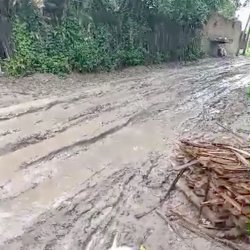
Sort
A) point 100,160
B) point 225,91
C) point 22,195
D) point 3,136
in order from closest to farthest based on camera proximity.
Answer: point 22,195, point 100,160, point 3,136, point 225,91

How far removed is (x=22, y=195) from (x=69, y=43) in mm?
10789

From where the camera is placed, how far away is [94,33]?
55.7ft

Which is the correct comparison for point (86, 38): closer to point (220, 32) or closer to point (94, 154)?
point (94, 154)

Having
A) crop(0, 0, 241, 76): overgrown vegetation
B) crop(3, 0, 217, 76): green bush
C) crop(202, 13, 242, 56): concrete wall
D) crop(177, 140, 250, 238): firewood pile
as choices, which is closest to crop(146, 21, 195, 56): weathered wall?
crop(0, 0, 241, 76): overgrown vegetation

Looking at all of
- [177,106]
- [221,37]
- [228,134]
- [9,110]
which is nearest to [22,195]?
[9,110]

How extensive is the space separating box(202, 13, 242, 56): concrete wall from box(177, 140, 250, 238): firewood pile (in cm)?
2362

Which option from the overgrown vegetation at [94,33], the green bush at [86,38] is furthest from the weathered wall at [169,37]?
the green bush at [86,38]

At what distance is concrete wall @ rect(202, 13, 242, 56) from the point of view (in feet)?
94.9

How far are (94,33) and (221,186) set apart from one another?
42.9ft

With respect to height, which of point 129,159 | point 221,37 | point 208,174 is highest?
point 208,174

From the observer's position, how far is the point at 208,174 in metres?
5.01

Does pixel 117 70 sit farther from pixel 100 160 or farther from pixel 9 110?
pixel 100 160

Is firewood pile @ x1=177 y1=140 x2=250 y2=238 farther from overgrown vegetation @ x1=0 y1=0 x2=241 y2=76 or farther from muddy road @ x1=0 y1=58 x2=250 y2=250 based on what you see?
overgrown vegetation @ x1=0 y1=0 x2=241 y2=76

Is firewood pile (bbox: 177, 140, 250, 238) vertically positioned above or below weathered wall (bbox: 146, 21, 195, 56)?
above
